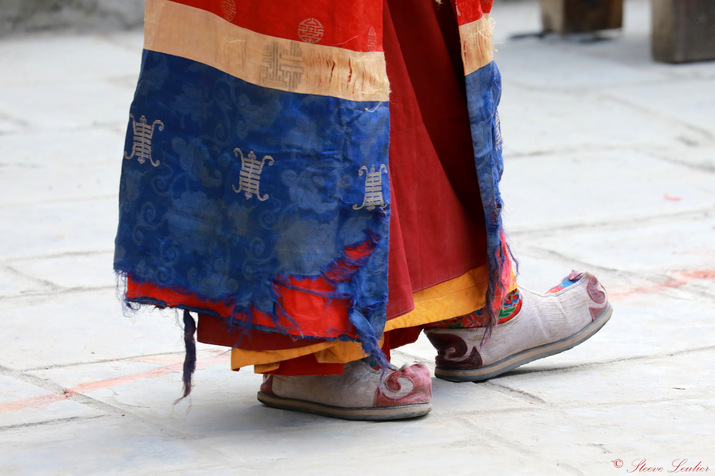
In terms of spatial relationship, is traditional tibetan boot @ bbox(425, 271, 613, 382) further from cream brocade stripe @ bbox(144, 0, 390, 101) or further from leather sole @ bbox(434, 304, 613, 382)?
cream brocade stripe @ bbox(144, 0, 390, 101)

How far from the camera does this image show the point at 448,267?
178 centimetres

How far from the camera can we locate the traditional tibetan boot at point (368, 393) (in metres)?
1.72

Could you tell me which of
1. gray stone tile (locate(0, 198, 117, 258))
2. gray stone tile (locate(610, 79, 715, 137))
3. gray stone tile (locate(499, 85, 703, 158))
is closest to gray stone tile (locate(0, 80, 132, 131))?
gray stone tile (locate(0, 198, 117, 258))

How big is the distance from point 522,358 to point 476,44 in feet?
1.94

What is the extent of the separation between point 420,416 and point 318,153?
1.54ft

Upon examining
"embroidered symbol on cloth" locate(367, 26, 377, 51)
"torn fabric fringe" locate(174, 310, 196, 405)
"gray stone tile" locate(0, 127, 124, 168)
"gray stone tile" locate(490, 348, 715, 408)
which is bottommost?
"gray stone tile" locate(490, 348, 715, 408)

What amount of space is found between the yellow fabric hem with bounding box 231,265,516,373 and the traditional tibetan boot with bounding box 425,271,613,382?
8 cm

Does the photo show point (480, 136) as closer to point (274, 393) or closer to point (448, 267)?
point (448, 267)

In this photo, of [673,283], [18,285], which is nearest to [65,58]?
[18,285]

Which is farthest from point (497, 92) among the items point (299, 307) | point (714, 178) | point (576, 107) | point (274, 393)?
point (576, 107)

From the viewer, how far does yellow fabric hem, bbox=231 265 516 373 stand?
166 centimetres

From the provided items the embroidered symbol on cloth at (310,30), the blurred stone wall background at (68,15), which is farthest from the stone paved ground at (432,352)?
the blurred stone wall background at (68,15)

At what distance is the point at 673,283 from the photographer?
2.54 metres

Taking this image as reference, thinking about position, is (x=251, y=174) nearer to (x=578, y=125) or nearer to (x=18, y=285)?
(x=18, y=285)
